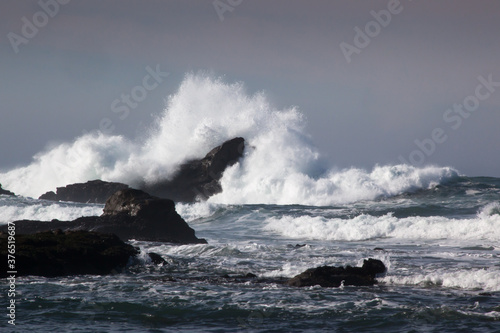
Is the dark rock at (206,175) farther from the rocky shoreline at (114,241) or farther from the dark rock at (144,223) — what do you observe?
the dark rock at (144,223)

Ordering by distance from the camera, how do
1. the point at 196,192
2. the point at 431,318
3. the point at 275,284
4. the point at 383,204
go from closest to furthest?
1. the point at 431,318
2. the point at 275,284
3. the point at 383,204
4. the point at 196,192

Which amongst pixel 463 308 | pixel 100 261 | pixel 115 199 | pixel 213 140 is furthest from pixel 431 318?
pixel 213 140

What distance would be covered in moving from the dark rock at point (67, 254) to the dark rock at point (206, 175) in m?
27.8

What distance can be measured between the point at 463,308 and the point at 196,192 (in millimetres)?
34752

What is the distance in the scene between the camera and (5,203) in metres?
40.2

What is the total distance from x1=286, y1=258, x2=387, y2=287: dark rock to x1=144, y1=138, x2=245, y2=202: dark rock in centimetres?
3077

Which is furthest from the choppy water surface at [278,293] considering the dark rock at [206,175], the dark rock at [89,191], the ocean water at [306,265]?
the dark rock at [89,191]

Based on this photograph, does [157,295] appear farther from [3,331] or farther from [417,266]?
[417,266]

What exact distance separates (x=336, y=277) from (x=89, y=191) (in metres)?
35.3

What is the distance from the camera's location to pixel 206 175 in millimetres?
46406

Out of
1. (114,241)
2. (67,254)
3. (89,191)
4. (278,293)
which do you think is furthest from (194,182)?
(278,293)

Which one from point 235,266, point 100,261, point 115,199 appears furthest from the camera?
point 115,199

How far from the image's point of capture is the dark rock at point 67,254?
15836 millimetres

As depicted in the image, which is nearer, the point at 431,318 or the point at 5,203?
the point at 431,318
